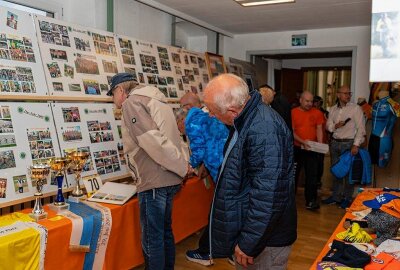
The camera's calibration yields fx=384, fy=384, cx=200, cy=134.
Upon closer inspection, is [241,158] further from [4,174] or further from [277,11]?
[277,11]

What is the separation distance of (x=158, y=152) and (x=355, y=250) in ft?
3.99

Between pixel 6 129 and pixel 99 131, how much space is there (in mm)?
774

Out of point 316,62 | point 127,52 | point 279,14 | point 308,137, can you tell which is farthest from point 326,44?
point 127,52

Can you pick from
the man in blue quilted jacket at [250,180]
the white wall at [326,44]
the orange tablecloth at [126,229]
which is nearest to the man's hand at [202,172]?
the orange tablecloth at [126,229]

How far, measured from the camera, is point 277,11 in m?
4.62

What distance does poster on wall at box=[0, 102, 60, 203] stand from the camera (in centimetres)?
231

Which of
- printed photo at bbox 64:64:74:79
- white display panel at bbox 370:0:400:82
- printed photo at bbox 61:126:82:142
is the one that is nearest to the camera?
white display panel at bbox 370:0:400:82

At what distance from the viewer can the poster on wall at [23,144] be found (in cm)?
231

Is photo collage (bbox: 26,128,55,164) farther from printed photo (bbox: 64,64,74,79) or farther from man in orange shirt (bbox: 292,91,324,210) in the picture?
man in orange shirt (bbox: 292,91,324,210)

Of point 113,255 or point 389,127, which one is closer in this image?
point 113,255

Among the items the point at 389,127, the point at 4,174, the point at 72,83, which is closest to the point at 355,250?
the point at 4,174

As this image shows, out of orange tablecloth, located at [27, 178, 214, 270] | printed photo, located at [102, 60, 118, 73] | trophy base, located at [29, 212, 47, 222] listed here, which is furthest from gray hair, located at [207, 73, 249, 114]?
printed photo, located at [102, 60, 118, 73]

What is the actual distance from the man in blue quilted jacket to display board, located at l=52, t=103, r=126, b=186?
1471 mm

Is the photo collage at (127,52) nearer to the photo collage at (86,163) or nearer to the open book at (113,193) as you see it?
the photo collage at (86,163)
